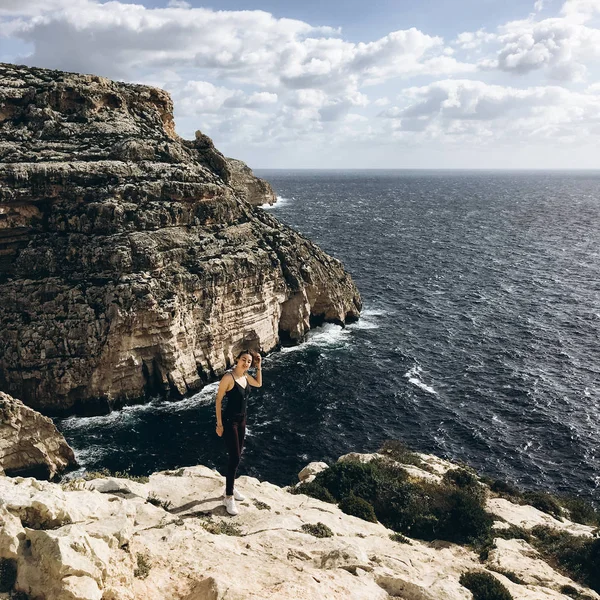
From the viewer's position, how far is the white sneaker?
1667cm

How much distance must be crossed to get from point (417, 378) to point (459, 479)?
28380 millimetres

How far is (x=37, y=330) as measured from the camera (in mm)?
46156

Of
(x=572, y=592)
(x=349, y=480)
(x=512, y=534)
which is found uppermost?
(x=572, y=592)

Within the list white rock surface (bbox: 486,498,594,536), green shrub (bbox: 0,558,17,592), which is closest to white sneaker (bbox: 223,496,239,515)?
green shrub (bbox: 0,558,17,592)

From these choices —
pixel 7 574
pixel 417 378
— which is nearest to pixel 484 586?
pixel 7 574

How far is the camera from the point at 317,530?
55.7 ft

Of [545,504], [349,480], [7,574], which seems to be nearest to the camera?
[7,574]

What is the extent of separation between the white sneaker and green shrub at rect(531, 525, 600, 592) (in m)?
13.1

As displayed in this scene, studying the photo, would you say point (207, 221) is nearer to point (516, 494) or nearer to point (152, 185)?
point (152, 185)

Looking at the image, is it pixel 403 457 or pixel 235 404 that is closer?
pixel 235 404

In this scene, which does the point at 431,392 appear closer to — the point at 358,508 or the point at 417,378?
the point at 417,378

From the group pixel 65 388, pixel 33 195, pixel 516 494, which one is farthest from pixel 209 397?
pixel 516 494

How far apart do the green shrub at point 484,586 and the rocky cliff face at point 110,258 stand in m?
38.1

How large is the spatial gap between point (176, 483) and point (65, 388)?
31.6 meters
